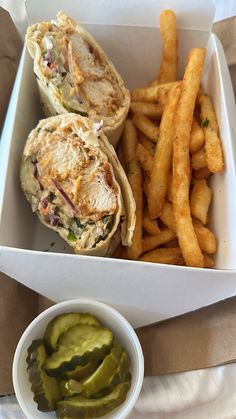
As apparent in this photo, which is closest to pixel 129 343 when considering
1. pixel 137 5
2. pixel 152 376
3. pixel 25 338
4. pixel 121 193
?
pixel 152 376

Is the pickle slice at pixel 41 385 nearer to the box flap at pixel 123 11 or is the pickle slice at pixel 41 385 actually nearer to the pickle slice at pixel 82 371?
the pickle slice at pixel 82 371

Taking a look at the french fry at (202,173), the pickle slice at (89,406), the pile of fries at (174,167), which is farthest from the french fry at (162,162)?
the pickle slice at (89,406)

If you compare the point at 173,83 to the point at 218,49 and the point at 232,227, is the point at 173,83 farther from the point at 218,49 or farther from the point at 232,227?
the point at 232,227

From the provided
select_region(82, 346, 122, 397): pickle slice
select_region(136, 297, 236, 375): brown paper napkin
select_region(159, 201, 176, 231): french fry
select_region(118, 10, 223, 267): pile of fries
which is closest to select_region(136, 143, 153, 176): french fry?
select_region(118, 10, 223, 267): pile of fries

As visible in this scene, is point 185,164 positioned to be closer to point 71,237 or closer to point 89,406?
point 71,237

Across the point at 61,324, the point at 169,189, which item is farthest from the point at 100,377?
the point at 169,189

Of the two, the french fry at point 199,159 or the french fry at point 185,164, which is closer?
the french fry at point 185,164

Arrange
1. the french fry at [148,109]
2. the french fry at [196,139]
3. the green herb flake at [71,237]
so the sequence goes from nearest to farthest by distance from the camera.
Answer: the green herb flake at [71,237] → the french fry at [196,139] → the french fry at [148,109]
